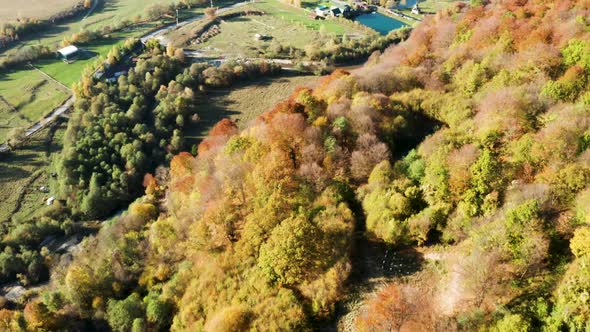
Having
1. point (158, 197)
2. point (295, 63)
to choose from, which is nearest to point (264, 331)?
point (158, 197)

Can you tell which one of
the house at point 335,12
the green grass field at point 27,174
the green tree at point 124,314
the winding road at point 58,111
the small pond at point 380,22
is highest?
the house at point 335,12

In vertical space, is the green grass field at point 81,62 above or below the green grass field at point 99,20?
below

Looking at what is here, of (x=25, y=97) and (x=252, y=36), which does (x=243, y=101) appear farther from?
(x=25, y=97)

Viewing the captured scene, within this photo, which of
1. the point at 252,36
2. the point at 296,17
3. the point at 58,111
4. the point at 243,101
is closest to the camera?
the point at 243,101

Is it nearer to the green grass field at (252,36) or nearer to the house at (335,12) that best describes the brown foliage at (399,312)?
the green grass field at (252,36)

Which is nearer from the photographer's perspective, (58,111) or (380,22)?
(58,111)

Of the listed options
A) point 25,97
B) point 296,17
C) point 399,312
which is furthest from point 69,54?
point 399,312

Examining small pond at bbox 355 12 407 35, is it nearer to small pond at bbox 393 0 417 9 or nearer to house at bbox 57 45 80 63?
small pond at bbox 393 0 417 9

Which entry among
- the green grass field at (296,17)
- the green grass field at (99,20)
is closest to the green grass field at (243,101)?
the green grass field at (296,17)
